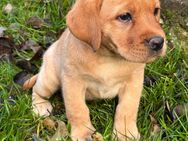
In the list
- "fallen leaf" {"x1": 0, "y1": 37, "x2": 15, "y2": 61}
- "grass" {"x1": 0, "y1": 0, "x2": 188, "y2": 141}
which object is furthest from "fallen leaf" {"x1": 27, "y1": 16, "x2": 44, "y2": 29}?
"fallen leaf" {"x1": 0, "y1": 37, "x2": 15, "y2": 61}

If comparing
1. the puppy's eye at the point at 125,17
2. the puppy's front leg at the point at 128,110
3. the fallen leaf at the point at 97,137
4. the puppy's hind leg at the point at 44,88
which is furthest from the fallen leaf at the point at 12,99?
the puppy's eye at the point at 125,17

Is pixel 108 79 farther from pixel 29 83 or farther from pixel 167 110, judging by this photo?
pixel 29 83

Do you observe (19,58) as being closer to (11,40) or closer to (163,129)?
(11,40)

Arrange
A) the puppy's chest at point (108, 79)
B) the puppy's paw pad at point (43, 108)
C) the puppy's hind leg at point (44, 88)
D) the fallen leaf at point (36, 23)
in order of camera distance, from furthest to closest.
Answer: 1. the fallen leaf at point (36, 23)
2. the puppy's hind leg at point (44, 88)
3. the puppy's paw pad at point (43, 108)
4. the puppy's chest at point (108, 79)

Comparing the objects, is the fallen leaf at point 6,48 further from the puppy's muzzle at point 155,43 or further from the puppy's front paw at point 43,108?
the puppy's muzzle at point 155,43

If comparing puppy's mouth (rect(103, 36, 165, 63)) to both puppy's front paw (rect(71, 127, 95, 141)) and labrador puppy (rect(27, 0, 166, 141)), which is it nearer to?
labrador puppy (rect(27, 0, 166, 141))

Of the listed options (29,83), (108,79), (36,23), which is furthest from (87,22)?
(36,23)

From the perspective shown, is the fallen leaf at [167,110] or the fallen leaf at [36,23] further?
the fallen leaf at [36,23]
